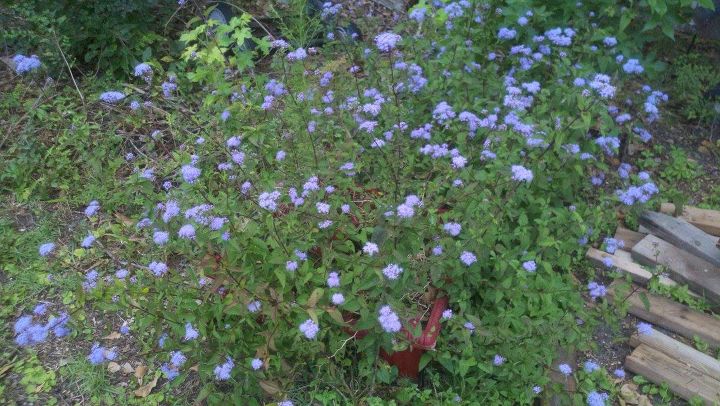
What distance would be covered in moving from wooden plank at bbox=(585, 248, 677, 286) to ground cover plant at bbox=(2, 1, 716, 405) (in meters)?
0.11

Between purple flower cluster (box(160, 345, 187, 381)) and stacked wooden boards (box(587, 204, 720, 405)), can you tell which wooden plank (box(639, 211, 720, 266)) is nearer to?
stacked wooden boards (box(587, 204, 720, 405))

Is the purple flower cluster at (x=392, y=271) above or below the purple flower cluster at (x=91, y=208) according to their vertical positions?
above

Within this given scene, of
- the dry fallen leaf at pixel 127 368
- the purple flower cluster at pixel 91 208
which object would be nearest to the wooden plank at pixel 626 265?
the dry fallen leaf at pixel 127 368

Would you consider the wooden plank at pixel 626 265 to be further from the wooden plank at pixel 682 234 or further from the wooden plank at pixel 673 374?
the wooden plank at pixel 673 374

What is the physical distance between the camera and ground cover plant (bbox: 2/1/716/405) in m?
2.30

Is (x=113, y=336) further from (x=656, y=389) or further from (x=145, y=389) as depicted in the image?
(x=656, y=389)

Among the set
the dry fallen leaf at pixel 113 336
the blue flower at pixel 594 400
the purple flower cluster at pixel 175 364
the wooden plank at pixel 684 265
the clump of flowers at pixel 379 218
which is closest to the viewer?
the purple flower cluster at pixel 175 364

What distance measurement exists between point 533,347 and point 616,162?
2395 mm

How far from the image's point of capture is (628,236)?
364 cm

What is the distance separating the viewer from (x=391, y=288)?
2293 millimetres

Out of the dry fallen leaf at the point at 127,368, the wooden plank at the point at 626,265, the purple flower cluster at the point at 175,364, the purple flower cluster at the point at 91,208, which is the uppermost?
the purple flower cluster at the point at 91,208

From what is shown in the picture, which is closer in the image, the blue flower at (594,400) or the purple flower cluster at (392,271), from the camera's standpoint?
the purple flower cluster at (392,271)

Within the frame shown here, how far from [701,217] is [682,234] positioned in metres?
0.38

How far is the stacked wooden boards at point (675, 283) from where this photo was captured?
2.80 m
